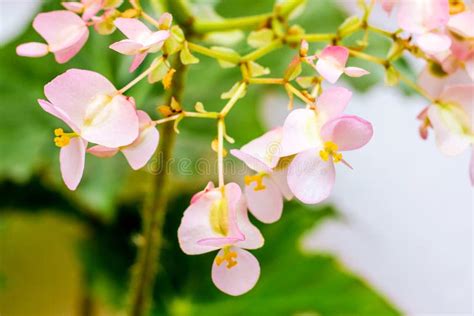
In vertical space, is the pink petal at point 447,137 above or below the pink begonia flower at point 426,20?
below

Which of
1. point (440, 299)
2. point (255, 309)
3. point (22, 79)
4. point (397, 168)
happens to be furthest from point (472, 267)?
point (22, 79)

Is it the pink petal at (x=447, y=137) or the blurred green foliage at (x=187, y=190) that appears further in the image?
the blurred green foliage at (x=187, y=190)

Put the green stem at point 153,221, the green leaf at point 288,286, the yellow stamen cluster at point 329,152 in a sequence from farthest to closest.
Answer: the green leaf at point 288,286 < the green stem at point 153,221 < the yellow stamen cluster at point 329,152

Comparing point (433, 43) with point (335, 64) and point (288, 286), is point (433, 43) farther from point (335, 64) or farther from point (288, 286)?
point (288, 286)

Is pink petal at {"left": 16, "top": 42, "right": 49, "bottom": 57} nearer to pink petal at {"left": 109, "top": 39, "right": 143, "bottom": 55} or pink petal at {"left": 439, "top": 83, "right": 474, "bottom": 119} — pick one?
pink petal at {"left": 109, "top": 39, "right": 143, "bottom": 55}

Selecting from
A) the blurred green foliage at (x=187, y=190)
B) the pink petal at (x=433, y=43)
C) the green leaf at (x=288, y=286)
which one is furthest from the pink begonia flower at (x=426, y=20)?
the green leaf at (x=288, y=286)

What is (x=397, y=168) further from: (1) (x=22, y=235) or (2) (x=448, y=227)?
(1) (x=22, y=235)

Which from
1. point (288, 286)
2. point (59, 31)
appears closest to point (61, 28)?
point (59, 31)

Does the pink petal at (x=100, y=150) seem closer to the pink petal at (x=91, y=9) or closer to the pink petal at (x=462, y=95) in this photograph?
the pink petal at (x=91, y=9)
